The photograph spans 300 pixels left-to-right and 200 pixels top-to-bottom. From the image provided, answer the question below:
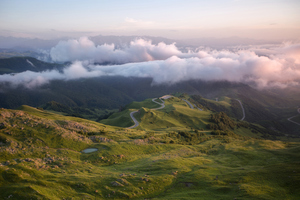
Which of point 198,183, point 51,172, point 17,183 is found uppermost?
point 17,183

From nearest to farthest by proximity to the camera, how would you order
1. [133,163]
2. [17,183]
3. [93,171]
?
[17,183] < [93,171] < [133,163]

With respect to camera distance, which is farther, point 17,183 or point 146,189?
point 146,189

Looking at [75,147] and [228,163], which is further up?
[75,147]

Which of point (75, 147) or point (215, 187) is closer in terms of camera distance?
point (215, 187)

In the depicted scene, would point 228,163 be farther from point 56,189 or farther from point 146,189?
point 56,189

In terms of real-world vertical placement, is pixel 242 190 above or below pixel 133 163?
above

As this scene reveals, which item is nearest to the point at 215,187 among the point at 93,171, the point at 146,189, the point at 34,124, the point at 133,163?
the point at 146,189

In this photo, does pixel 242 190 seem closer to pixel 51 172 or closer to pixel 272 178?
pixel 272 178

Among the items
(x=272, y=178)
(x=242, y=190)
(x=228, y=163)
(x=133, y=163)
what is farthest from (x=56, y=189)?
(x=228, y=163)

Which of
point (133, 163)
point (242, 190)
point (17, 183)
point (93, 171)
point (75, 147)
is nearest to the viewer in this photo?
point (17, 183)
